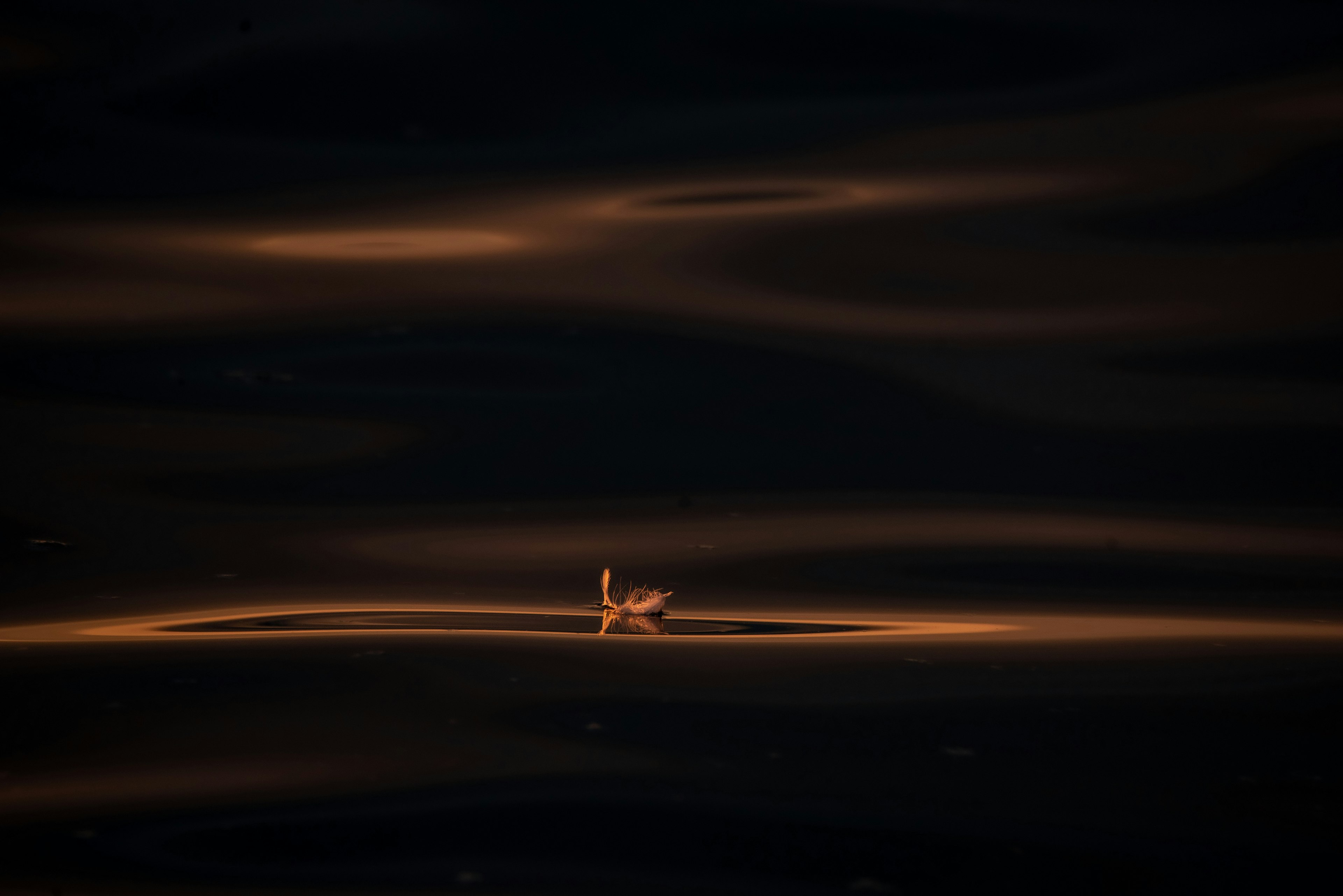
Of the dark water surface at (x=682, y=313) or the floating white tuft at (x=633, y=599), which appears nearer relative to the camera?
the floating white tuft at (x=633, y=599)

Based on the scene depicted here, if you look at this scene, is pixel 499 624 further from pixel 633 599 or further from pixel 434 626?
pixel 633 599

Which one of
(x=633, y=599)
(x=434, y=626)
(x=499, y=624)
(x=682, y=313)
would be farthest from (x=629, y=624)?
(x=682, y=313)

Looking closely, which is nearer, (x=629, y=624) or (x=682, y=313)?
(x=629, y=624)

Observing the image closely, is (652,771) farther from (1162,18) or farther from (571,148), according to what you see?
(1162,18)

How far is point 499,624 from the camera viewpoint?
5.85 ft

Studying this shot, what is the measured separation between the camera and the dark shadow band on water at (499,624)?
1769mm

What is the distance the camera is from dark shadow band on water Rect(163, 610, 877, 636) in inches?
69.6

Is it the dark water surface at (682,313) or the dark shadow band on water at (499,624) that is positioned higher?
the dark water surface at (682,313)

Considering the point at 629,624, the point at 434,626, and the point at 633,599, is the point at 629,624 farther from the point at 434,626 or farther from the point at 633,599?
the point at 434,626

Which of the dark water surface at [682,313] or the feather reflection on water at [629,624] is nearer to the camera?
the feather reflection on water at [629,624]

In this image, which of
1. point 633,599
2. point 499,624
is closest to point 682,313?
point 633,599

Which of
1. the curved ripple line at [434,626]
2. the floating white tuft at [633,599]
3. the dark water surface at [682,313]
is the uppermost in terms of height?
the dark water surface at [682,313]

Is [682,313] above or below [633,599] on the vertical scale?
above

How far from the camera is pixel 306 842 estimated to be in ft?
4.22
